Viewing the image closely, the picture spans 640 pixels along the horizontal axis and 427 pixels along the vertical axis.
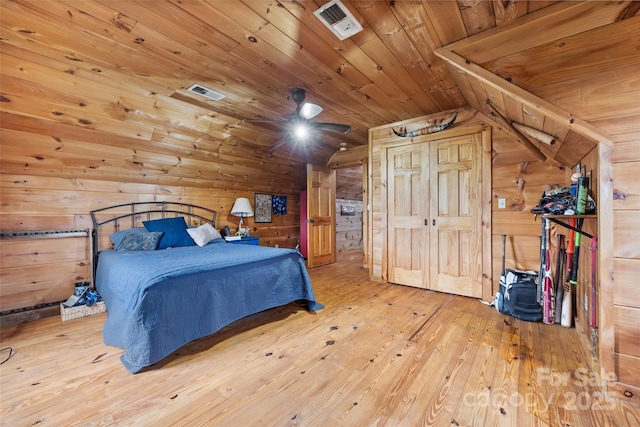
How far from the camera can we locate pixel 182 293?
2.04 m

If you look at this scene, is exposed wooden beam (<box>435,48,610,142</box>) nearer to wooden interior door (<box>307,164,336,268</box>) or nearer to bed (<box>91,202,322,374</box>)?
bed (<box>91,202,322,374</box>)

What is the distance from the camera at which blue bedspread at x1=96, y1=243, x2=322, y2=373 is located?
185cm

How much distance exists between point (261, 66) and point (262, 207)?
10.9 feet

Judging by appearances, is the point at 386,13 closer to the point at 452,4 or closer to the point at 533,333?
the point at 452,4

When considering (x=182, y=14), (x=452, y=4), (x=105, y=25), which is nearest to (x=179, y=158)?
(x=105, y=25)

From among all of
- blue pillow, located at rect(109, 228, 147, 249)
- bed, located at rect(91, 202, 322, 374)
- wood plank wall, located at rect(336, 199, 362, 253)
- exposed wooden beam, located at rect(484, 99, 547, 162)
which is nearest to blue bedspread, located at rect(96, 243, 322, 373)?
bed, located at rect(91, 202, 322, 374)

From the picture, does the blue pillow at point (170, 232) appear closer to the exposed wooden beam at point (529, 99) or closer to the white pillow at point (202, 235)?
the white pillow at point (202, 235)

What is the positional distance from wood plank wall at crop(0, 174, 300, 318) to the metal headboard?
0.08 metres

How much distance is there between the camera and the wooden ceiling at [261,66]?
5.17ft

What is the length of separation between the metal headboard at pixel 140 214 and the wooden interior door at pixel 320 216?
5.63ft

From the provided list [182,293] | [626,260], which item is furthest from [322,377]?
[626,260]

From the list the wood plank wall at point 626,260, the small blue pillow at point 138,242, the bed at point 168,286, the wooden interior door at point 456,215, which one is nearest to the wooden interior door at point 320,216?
the bed at point 168,286

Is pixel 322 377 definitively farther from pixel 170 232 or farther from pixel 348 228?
pixel 348 228

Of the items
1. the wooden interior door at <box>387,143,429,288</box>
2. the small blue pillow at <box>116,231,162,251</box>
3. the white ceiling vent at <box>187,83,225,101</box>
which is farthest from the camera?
the wooden interior door at <box>387,143,429,288</box>
